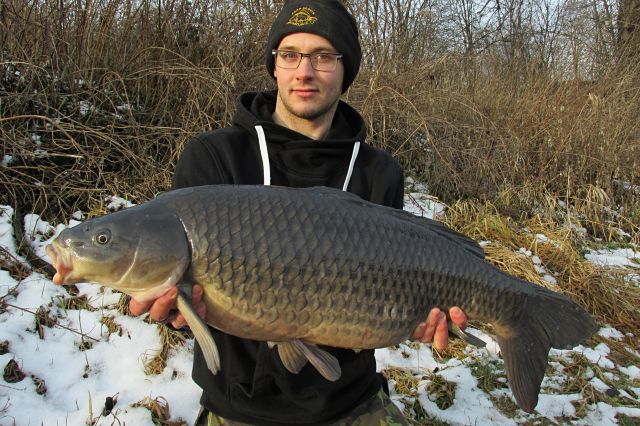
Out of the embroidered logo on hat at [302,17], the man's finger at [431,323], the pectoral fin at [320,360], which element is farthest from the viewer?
the embroidered logo on hat at [302,17]

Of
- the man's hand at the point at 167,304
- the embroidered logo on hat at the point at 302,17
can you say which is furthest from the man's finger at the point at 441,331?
the embroidered logo on hat at the point at 302,17

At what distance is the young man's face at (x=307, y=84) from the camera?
1950 millimetres

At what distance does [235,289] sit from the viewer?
52.7 inches

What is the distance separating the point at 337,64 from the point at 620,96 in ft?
18.3

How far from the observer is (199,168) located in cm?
184

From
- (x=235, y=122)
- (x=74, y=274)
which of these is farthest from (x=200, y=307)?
(x=235, y=122)

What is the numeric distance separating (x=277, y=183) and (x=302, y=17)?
2.27ft

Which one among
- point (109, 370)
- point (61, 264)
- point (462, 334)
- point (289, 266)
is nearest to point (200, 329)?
point (289, 266)

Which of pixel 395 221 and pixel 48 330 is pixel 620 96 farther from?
pixel 48 330

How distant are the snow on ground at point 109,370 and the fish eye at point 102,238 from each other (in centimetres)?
143

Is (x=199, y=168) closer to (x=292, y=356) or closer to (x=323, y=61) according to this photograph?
(x=323, y=61)

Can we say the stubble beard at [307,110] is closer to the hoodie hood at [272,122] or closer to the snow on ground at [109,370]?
the hoodie hood at [272,122]

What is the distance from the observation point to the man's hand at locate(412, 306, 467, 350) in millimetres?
1596

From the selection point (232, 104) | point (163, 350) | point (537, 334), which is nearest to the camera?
point (537, 334)
